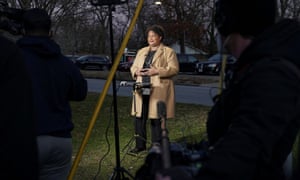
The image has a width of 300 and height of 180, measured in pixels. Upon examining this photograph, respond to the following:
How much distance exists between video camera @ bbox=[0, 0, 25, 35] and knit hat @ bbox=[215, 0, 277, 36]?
5.38 ft

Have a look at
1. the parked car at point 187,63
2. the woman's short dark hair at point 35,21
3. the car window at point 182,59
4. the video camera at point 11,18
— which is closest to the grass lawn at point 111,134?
the woman's short dark hair at point 35,21

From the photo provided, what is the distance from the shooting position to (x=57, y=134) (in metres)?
3.21

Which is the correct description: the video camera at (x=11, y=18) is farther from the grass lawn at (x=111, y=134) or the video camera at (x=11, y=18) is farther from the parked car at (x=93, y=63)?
the parked car at (x=93, y=63)

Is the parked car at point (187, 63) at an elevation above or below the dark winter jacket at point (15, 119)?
below

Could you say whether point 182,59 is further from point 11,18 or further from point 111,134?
point 11,18

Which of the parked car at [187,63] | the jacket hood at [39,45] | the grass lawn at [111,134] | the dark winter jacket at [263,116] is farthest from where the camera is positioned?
the parked car at [187,63]

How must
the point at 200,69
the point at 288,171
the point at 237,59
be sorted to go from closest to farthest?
the point at 237,59 → the point at 288,171 → the point at 200,69

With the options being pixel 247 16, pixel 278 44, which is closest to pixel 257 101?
pixel 278 44

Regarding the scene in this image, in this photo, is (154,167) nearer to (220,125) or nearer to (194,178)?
(194,178)

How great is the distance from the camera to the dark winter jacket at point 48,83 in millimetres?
3109

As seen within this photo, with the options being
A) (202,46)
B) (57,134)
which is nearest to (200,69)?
(202,46)

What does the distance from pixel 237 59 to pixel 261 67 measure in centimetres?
26

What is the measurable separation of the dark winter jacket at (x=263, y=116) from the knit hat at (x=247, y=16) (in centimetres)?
7

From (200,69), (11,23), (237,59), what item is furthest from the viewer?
(200,69)
